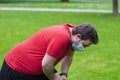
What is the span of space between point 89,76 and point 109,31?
21.4 ft

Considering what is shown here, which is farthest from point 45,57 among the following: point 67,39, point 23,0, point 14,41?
point 23,0

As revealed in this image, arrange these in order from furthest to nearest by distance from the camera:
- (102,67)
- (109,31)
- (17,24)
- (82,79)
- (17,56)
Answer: (17,24) < (109,31) < (102,67) < (82,79) < (17,56)

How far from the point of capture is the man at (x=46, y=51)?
13.7 feet

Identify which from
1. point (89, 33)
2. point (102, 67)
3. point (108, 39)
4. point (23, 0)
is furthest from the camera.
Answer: point (23, 0)

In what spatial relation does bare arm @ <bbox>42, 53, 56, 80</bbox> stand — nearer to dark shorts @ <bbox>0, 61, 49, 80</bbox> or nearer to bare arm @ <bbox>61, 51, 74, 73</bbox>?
dark shorts @ <bbox>0, 61, 49, 80</bbox>

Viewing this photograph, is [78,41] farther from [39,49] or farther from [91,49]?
[91,49]

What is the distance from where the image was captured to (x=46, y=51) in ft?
13.9

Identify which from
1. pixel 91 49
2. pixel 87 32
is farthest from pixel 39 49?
pixel 91 49

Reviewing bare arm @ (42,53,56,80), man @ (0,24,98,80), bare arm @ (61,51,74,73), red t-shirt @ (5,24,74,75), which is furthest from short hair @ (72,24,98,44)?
bare arm @ (61,51,74,73)

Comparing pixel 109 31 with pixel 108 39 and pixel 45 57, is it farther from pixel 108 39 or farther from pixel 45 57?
pixel 45 57

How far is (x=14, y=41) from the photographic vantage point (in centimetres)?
1177

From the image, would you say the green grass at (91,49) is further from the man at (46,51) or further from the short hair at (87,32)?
the short hair at (87,32)

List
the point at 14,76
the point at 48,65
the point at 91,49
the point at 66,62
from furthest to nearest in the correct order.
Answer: the point at 91,49, the point at 66,62, the point at 14,76, the point at 48,65

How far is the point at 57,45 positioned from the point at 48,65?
0.25m
